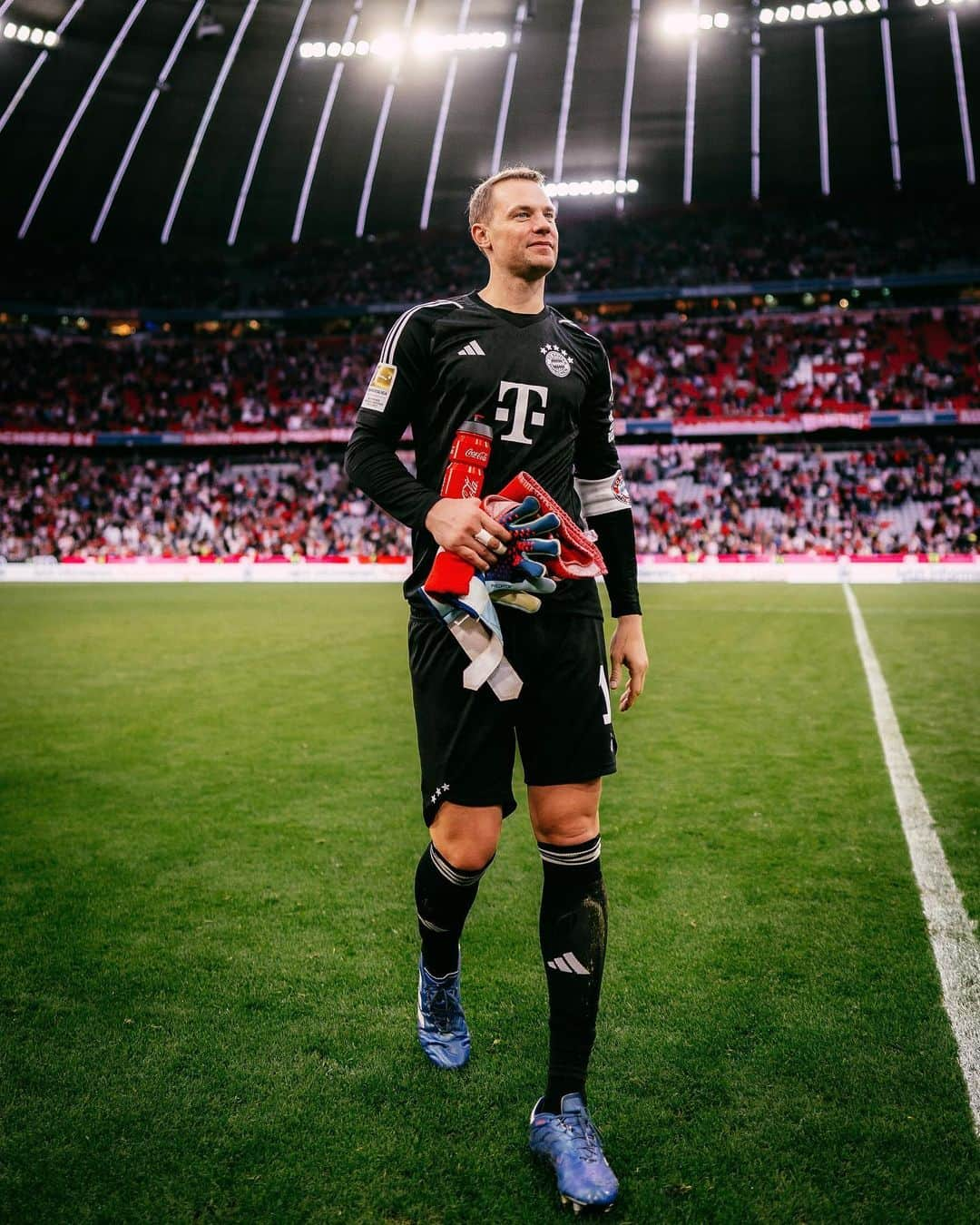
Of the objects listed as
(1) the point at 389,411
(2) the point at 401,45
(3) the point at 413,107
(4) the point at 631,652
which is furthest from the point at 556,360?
(3) the point at 413,107

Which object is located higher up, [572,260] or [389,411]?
[572,260]

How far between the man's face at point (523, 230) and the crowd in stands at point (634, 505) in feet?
80.5

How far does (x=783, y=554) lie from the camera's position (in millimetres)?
25406

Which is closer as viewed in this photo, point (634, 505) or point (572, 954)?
point (572, 954)

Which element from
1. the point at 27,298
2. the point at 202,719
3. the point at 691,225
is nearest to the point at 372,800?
the point at 202,719

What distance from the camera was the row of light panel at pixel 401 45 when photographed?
98.3 ft

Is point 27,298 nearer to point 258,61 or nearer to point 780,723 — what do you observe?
point 258,61

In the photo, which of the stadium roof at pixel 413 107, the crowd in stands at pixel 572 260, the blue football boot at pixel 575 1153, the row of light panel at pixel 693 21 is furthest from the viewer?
the crowd in stands at pixel 572 260

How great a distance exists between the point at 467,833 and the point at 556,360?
4.42ft

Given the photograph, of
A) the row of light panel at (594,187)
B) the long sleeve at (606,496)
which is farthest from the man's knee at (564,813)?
the row of light panel at (594,187)

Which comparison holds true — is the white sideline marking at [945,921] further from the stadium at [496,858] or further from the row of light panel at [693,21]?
the row of light panel at [693,21]

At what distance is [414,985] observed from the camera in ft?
10.9

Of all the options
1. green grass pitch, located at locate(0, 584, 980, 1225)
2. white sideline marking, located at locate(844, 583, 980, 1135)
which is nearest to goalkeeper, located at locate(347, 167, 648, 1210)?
green grass pitch, located at locate(0, 584, 980, 1225)

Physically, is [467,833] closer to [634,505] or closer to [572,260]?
[634,505]
